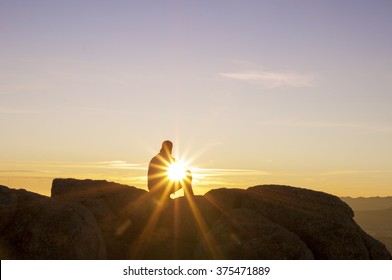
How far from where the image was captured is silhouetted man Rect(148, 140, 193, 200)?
24984 millimetres

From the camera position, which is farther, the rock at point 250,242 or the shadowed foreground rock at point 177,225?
the rock at point 250,242

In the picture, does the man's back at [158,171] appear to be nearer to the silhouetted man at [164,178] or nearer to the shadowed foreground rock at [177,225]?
the silhouetted man at [164,178]

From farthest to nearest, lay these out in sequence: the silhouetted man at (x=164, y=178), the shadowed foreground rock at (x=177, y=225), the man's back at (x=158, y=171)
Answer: the man's back at (x=158, y=171) → the silhouetted man at (x=164, y=178) → the shadowed foreground rock at (x=177, y=225)

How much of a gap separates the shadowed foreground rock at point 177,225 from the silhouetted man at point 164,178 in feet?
2.60

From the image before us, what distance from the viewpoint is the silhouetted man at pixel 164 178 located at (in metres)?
25.0

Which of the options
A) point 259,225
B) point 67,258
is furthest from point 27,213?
point 259,225

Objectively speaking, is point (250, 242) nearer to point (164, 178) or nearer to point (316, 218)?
point (316, 218)

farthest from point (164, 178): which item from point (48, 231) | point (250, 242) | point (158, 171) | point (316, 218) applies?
point (316, 218)

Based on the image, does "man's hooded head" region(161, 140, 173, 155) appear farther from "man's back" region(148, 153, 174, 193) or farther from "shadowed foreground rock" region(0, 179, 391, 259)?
"shadowed foreground rock" region(0, 179, 391, 259)

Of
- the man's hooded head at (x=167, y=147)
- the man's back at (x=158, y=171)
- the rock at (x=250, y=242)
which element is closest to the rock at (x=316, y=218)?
the rock at (x=250, y=242)

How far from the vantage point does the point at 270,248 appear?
19734mm

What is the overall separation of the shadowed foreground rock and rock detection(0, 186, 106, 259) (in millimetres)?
39

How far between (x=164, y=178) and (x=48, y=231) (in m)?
7.79

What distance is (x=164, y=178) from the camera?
25.6 meters
